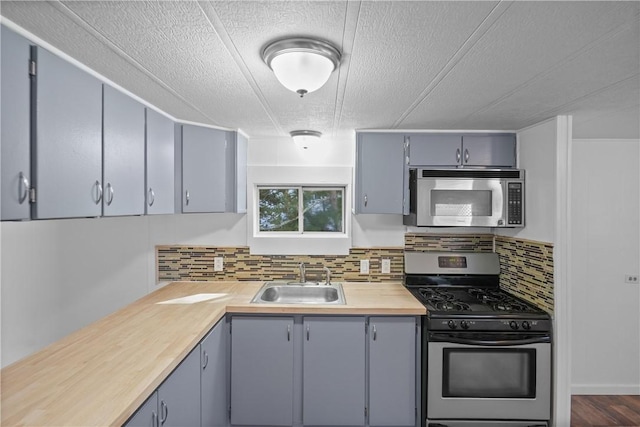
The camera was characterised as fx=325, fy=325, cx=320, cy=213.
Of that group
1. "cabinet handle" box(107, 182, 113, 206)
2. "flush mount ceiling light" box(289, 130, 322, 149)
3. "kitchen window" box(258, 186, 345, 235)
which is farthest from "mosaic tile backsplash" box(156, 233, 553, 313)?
"cabinet handle" box(107, 182, 113, 206)

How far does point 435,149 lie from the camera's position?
8.34 ft

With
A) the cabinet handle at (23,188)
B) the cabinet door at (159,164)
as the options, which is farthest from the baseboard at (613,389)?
the cabinet handle at (23,188)

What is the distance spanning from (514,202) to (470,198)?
309 millimetres

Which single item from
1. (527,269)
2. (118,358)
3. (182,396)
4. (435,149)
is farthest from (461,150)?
(118,358)

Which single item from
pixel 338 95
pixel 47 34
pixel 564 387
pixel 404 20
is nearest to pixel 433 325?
pixel 564 387

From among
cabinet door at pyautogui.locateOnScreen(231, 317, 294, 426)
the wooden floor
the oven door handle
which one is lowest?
the wooden floor

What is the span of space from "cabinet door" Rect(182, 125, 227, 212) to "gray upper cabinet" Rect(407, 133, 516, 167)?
1475 mm

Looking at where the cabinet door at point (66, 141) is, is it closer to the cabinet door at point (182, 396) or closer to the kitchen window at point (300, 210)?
the cabinet door at point (182, 396)

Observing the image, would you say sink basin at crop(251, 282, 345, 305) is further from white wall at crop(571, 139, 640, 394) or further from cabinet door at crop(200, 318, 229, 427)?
white wall at crop(571, 139, 640, 394)

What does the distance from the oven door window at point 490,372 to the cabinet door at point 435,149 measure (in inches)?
53.4

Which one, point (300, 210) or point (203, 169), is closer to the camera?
point (203, 169)

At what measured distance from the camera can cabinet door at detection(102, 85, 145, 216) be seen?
153 cm

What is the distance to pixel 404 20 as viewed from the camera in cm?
103

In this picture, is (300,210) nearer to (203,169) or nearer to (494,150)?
(203,169)
